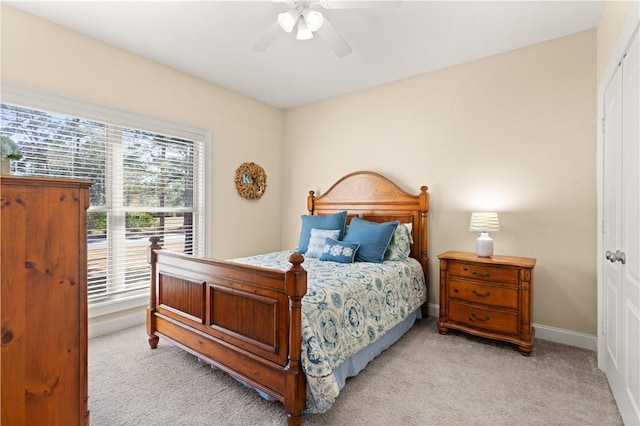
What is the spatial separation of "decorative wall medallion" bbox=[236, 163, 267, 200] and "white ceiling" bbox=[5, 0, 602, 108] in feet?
3.92

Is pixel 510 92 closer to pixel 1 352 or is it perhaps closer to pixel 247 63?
pixel 247 63

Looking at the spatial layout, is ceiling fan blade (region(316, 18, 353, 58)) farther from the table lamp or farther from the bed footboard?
the table lamp

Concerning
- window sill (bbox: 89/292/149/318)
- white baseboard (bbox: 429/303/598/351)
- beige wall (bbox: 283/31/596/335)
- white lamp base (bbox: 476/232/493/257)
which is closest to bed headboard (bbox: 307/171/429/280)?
beige wall (bbox: 283/31/596/335)

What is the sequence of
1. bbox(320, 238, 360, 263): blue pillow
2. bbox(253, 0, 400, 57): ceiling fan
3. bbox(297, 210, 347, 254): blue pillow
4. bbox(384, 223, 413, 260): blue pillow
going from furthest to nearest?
bbox(297, 210, 347, 254): blue pillow < bbox(384, 223, 413, 260): blue pillow < bbox(320, 238, 360, 263): blue pillow < bbox(253, 0, 400, 57): ceiling fan

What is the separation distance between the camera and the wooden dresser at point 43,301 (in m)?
1.17

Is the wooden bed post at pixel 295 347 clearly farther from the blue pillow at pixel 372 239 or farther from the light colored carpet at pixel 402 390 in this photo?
the blue pillow at pixel 372 239

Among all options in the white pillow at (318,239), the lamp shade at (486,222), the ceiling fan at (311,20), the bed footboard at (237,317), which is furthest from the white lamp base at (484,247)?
the ceiling fan at (311,20)

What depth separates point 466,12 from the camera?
2500mm

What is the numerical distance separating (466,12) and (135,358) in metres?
3.84

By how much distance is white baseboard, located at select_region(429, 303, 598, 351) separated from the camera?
2729mm

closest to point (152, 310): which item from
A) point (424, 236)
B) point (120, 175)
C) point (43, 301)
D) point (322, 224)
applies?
point (120, 175)

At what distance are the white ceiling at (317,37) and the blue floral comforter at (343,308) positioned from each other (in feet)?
6.46

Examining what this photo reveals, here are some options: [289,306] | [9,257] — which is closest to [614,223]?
[289,306]

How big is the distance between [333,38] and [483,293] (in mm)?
2473
